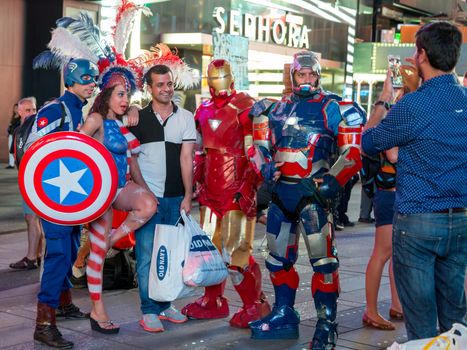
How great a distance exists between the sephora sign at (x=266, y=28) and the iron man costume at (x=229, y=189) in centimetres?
1483

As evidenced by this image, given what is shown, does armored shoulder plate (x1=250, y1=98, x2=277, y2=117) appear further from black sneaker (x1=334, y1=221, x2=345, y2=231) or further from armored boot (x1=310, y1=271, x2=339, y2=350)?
black sneaker (x1=334, y1=221, x2=345, y2=231)

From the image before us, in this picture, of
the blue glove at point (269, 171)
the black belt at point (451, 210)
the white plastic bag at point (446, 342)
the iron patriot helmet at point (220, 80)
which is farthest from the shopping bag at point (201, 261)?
the black belt at point (451, 210)

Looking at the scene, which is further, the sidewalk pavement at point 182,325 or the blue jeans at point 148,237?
the blue jeans at point 148,237

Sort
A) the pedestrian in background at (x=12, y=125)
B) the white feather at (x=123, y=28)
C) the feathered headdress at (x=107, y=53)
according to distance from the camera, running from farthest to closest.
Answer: the pedestrian in background at (x=12, y=125), the white feather at (x=123, y=28), the feathered headdress at (x=107, y=53)

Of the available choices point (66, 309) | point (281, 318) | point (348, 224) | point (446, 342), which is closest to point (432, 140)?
point (446, 342)

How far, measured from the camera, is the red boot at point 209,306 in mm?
6484

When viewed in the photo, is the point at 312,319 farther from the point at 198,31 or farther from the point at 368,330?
the point at 198,31

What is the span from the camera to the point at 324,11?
28.2 meters

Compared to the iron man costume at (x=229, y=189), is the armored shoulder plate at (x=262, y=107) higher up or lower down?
higher up

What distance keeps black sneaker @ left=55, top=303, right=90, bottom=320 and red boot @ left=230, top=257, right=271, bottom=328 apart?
1.13 m

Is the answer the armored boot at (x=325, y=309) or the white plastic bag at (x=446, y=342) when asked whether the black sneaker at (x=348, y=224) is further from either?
the white plastic bag at (x=446, y=342)

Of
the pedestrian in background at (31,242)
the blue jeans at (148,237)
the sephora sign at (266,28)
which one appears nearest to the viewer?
the blue jeans at (148,237)

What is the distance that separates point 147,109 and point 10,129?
46.7 feet

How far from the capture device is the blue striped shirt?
13.5 feet
